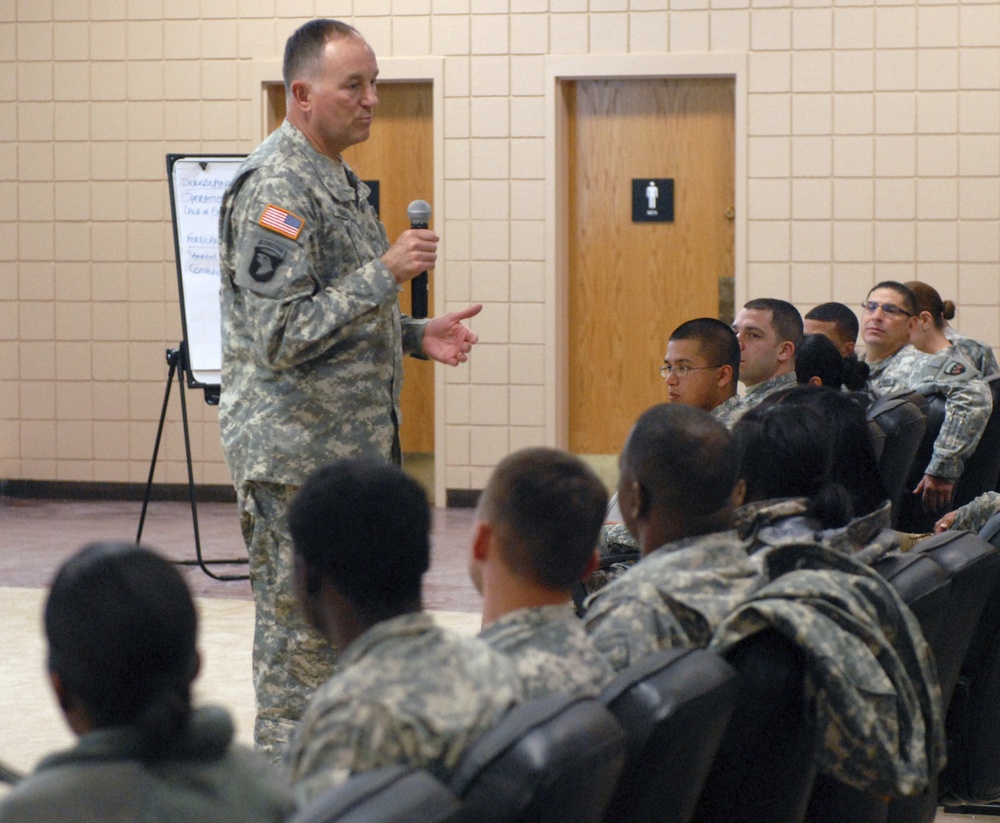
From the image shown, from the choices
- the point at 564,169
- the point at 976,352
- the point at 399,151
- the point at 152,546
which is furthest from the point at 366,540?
the point at 399,151

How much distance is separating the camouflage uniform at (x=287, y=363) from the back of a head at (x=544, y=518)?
0.98 metres

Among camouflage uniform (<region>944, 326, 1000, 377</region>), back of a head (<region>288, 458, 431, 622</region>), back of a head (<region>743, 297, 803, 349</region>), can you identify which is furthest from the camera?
camouflage uniform (<region>944, 326, 1000, 377</region>)

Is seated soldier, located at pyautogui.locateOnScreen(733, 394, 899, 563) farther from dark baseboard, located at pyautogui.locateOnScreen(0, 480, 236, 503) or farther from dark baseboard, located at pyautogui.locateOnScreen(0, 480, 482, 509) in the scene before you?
dark baseboard, located at pyautogui.locateOnScreen(0, 480, 236, 503)

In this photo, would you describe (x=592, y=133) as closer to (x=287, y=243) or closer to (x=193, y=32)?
(x=193, y=32)

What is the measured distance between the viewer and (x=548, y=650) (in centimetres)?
150

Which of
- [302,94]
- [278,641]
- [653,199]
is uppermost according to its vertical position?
[653,199]

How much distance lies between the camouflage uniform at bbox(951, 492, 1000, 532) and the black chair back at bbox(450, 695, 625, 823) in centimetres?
238

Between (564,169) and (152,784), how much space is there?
6.27 meters

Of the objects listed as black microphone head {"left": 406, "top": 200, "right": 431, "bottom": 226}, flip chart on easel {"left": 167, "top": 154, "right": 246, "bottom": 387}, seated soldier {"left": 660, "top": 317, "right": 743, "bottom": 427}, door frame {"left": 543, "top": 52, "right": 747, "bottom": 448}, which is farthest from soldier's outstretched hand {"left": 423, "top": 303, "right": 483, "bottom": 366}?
door frame {"left": 543, "top": 52, "right": 747, "bottom": 448}

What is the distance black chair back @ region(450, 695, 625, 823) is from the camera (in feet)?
3.66

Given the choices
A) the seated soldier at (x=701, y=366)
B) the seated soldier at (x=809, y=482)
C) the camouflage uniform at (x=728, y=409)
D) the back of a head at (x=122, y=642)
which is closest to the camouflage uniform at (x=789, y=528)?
the seated soldier at (x=809, y=482)

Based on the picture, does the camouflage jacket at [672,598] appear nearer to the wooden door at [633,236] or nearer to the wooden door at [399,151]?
the wooden door at [633,236]

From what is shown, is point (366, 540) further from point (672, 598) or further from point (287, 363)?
point (287, 363)

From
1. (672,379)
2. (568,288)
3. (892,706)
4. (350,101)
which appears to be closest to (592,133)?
(568,288)
